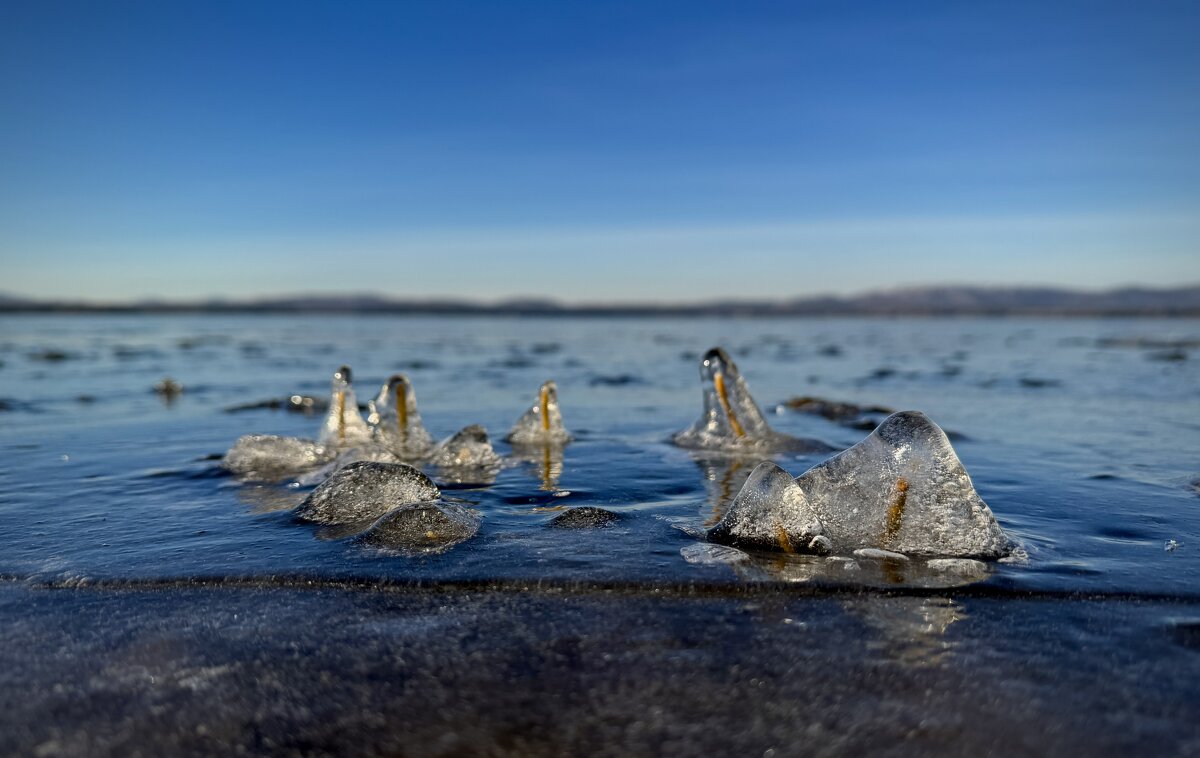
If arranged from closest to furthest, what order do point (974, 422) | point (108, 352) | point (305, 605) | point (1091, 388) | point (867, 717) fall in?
point (867, 717) → point (305, 605) → point (974, 422) → point (1091, 388) → point (108, 352)

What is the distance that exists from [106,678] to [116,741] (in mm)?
408

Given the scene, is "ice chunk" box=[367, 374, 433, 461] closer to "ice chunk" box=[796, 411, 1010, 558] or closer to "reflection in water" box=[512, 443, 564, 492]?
"reflection in water" box=[512, 443, 564, 492]

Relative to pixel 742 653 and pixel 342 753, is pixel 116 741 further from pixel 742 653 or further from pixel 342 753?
pixel 742 653

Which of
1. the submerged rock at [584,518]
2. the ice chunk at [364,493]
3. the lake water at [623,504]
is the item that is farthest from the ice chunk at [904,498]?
the ice chunk at [364,493]

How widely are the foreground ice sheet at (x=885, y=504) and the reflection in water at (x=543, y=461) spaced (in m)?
1.74

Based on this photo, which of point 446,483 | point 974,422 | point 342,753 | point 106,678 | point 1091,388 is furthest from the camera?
point 1091,388

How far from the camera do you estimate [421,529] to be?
3834mm

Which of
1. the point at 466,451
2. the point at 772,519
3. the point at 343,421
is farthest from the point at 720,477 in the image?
the point at 343,421

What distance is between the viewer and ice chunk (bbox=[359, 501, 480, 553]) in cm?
372

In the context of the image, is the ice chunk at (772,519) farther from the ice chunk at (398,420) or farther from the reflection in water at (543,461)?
the ice chunk at (398,420)

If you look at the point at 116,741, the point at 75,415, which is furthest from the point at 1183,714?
the point at 75,415

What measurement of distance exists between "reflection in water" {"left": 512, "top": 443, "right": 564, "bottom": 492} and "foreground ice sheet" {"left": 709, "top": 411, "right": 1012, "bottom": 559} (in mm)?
1735

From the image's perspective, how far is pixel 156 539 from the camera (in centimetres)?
391

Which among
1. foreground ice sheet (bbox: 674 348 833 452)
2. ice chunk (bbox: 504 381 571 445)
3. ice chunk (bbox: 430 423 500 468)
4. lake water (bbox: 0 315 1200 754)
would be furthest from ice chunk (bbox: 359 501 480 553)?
foreground ice sheet (bbox: 674 348 833 452)
